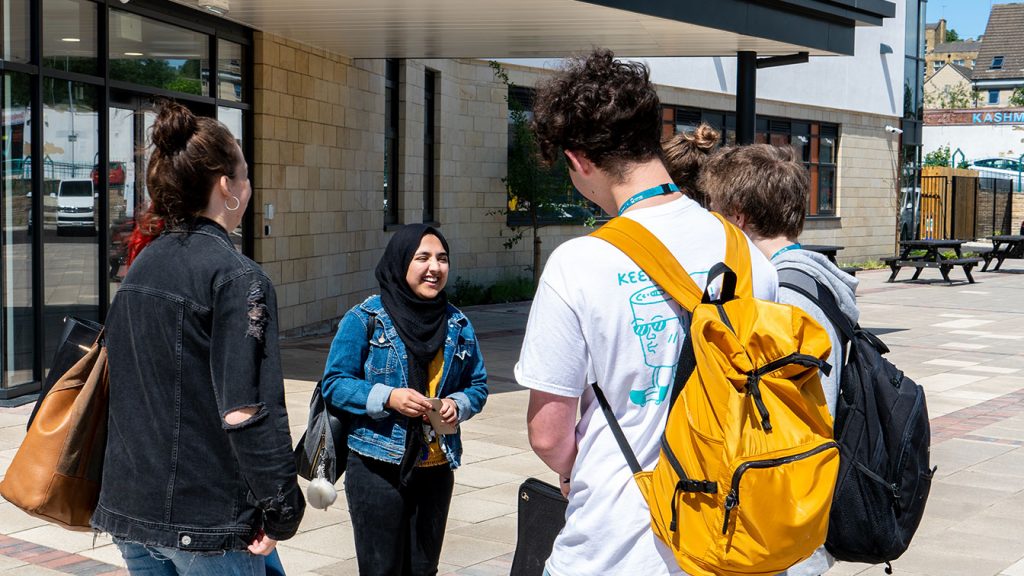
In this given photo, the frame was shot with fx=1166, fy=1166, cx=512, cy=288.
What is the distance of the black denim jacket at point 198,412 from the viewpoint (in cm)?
260

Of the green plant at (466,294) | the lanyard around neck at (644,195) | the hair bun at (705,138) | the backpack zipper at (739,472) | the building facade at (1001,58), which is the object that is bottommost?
the green plant at (466,294)

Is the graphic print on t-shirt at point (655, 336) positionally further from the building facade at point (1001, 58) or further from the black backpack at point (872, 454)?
the building facade at point (1001, 58)

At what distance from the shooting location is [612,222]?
7.75 feet

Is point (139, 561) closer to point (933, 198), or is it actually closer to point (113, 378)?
point (113, 378)

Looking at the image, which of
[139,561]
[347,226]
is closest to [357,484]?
[139,561]

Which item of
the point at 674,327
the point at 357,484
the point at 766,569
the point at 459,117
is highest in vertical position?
the point at 459,117

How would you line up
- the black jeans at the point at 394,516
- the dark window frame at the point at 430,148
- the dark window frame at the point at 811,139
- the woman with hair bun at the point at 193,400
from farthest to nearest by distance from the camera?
1. the dark window frame at the point at 811,139
2. the dark window frame at the point at 430,148
3. the black jeans at the point at 394,516
4. the woman with hair bun at the point at 193,400

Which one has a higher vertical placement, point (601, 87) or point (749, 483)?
point (601, 87)

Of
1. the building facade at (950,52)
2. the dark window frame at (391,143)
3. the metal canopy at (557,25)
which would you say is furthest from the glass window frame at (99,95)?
the building facade at (950,52)

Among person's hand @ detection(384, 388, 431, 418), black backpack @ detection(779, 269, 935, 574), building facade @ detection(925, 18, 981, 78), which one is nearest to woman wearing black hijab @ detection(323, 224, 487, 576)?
person's hand @ detection(384, 388, 431, 418)

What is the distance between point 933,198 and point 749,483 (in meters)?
34.2

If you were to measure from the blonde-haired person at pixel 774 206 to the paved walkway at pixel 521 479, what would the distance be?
265 centimetres

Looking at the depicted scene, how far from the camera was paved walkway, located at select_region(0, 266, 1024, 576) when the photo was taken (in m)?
5.48

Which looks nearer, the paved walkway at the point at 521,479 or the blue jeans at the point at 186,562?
the blue jeans at the point at 186,562
